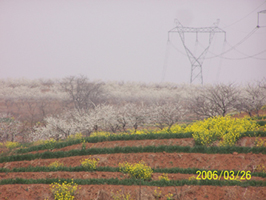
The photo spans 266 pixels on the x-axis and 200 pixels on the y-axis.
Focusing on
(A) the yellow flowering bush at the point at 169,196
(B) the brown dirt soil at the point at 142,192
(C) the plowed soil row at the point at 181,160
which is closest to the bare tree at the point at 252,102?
(C) the plowed soil row at the point at 181,160

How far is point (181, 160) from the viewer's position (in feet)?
47.6

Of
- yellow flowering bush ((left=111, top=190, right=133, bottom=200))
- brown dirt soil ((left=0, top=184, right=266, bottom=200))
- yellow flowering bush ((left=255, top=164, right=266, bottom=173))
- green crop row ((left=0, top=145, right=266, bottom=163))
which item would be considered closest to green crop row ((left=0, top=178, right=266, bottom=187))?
brown dirt soil ((left=0, top=184, right=266, bottom=200))

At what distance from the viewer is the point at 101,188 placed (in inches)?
397

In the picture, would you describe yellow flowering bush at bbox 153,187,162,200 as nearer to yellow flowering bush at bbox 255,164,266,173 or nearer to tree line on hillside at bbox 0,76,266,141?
yellow flowering bush at bbox 255,164,266,173

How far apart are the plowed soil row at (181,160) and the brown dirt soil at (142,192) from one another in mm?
3722

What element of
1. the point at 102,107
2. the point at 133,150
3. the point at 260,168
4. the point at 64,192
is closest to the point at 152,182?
the point at 64,192

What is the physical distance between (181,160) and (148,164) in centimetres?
227

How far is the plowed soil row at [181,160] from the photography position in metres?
12.8

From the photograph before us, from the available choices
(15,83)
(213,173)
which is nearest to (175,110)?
(213,173)

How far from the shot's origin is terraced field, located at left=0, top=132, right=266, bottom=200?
9.56 meters

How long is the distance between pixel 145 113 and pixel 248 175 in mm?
16257

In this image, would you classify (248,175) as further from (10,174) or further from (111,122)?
(111,122)

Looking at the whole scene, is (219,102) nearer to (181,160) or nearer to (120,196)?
(181,160)

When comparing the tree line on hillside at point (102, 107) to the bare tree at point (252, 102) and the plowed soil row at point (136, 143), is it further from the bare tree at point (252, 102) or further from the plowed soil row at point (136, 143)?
the plowed soil row at point (136, 143)
